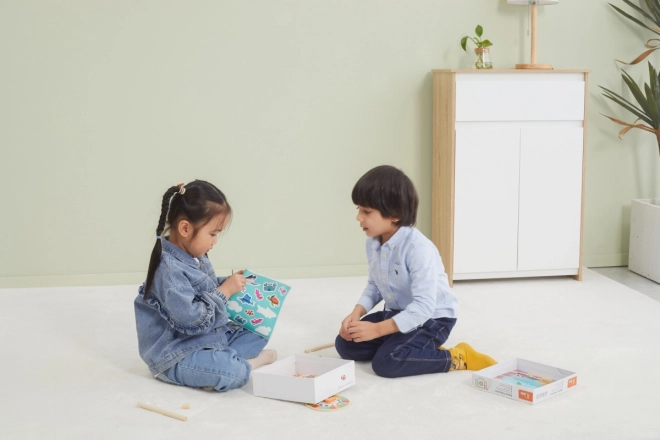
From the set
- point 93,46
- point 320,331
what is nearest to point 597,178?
point 320,331

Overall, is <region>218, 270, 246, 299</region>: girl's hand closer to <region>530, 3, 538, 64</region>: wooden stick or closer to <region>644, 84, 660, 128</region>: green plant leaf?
<region>530, 3, 538, 64</region>: wooden stick

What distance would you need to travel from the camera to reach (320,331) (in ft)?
9.21

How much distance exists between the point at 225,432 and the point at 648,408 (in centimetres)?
111

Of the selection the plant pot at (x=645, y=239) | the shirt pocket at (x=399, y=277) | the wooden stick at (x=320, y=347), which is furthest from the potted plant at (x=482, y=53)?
the wooden stick at (x=320, y=347)

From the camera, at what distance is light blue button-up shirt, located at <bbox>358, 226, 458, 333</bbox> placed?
2.30 metres

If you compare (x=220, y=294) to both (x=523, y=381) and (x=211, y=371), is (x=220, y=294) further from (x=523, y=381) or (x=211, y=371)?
(x=523, y=381)

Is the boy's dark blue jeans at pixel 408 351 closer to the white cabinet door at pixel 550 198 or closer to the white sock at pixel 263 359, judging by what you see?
the white sock at pixel 263 359

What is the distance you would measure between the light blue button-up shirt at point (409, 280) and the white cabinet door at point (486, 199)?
98 centimetres

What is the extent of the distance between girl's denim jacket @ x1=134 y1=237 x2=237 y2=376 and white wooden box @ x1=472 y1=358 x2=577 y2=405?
0.78 meters

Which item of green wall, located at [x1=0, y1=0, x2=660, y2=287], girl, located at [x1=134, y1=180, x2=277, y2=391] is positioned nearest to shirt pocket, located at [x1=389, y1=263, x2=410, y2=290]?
girl, located at [x1=134, y1=180, x2=277, y2=391]

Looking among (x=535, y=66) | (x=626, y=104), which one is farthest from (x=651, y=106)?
(x=535, y=66)

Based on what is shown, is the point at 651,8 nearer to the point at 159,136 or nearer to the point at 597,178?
the point at 597,178

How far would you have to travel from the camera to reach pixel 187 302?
2172 millimetres

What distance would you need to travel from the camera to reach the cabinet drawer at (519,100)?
10.9 feet
